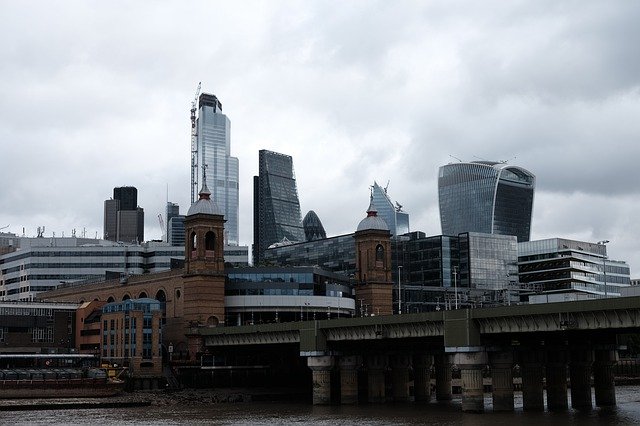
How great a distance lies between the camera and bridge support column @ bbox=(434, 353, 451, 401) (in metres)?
142

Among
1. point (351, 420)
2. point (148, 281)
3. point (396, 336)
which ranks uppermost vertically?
point (148, 281)

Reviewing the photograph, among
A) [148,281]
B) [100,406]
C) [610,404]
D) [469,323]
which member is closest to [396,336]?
[469,323]

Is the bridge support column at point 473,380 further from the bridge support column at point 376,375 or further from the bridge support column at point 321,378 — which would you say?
the bridge support column at point 376,375

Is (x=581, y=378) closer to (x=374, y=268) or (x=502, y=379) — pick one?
(x=502, y=379)

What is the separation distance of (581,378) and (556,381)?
4722mm

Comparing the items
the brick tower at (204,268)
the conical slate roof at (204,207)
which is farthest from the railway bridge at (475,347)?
the conical slate roof at (204,207)

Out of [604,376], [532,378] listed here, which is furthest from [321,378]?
[604,376]

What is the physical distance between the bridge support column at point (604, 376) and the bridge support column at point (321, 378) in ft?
113

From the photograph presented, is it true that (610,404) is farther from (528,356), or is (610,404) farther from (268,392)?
(268,392)

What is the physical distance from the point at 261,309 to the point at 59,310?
37078mm

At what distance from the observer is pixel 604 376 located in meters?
121

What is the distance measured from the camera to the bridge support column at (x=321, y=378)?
414 feet

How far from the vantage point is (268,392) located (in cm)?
15012

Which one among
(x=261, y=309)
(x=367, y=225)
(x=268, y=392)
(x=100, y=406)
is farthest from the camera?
(x=367, y=225)
